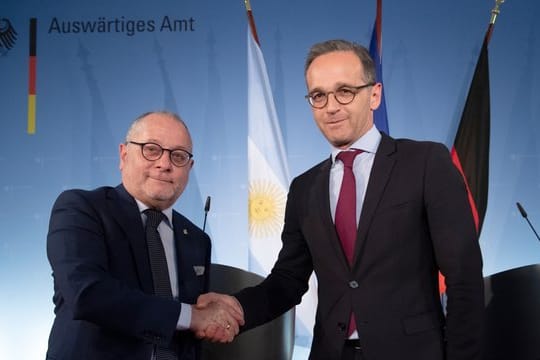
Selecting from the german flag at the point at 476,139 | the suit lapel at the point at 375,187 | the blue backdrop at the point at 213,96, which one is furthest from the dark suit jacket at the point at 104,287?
the german flag at the point at 476,139

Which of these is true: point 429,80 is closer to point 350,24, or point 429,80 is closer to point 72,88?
point 350,24

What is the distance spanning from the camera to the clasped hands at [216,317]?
1.98 m

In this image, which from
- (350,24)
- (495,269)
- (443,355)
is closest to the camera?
(443,355)

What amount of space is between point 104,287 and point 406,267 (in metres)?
0.93

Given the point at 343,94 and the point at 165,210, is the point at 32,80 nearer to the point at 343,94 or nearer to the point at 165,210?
the point at 165,210

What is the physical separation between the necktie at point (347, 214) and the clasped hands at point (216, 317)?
0.55 metres

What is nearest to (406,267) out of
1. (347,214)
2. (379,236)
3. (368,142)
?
(379,236)

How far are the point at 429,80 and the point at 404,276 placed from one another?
2677 mm

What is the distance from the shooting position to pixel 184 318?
1.91 meters

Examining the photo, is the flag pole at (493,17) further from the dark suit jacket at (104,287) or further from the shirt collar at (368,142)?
the dark suit jacket at (104,287)

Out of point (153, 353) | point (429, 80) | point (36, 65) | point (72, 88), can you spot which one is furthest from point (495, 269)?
point (36, 65)

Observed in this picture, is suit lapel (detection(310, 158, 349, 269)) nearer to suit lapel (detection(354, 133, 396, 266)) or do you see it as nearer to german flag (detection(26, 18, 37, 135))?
suit lapel (detection(354, 133, 396, 266))

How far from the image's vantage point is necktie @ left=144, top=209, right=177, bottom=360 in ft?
6.33

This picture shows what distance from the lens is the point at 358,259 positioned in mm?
1705
